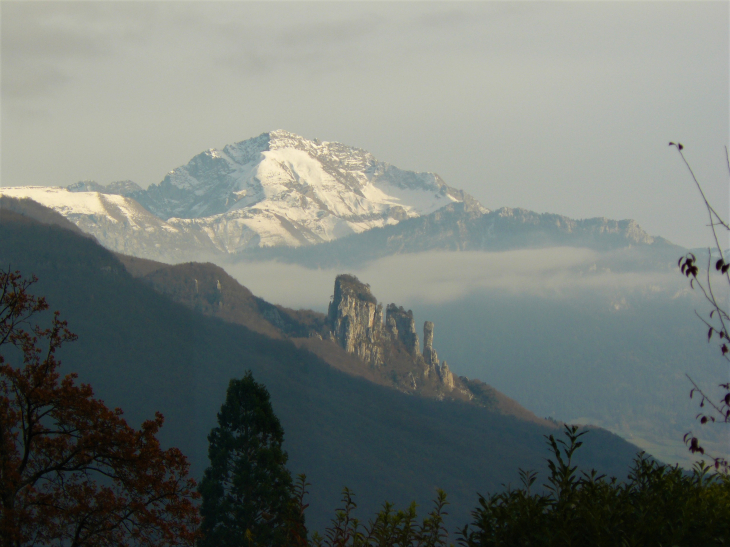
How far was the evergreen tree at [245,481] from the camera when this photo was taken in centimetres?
3341

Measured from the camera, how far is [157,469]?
18.2m

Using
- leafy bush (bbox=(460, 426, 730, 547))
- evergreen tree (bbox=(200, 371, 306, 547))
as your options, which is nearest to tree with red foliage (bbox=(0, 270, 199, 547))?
leafy bush (bbox=(460, 426, 730, 547))

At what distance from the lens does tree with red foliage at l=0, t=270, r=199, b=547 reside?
688 inches

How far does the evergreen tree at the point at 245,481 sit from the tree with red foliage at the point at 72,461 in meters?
14.4

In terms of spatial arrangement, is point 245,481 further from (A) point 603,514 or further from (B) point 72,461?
(A) point 603,514

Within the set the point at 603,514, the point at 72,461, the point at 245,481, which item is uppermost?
the point at 603,514

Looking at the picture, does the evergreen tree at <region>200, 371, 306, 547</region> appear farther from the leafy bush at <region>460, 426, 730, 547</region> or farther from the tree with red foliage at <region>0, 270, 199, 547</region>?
the leafy bush at <region>460, 426, 730, 547</region>

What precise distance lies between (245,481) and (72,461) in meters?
16.4

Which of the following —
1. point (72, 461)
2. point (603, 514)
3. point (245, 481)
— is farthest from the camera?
point (245, 481)

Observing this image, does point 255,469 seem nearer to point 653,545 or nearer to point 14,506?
point 14,506

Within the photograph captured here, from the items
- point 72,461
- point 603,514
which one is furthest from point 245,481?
point 603,514

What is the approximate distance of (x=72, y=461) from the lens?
18281mm

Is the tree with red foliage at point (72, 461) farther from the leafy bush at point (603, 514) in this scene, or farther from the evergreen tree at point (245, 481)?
the evergreen tree at point (245, 481)

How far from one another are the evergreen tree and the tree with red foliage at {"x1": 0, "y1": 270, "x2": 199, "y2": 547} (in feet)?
47.3
